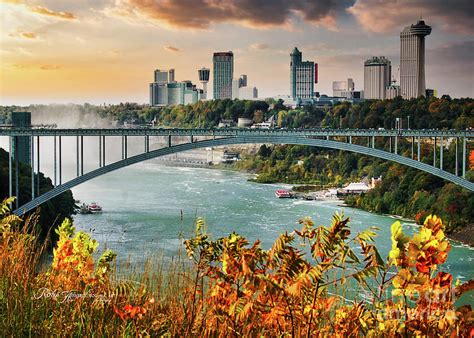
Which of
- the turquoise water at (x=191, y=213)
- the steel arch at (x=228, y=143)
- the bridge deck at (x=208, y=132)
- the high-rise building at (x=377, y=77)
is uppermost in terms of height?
the high-rise building at (x=377, y=77)

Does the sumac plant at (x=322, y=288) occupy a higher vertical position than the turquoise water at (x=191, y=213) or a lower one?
higher

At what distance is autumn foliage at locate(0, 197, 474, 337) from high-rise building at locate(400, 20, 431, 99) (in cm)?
5596

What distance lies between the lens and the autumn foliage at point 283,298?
5.52 feet

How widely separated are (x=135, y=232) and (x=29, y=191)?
218 centimetres

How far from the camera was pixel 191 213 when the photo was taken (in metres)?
17.1

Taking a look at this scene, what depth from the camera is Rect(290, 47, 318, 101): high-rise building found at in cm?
5759

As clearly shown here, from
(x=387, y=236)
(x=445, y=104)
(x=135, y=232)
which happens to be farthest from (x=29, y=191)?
(x=445, y=104)

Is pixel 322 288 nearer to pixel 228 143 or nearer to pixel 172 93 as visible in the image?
pixel 228 143

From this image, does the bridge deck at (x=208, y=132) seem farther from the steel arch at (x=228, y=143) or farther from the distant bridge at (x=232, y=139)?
the steel arch at (x=228, y=143)

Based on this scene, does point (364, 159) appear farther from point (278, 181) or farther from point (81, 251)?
point (81, 251)

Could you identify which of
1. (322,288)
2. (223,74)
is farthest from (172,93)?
(322,288)

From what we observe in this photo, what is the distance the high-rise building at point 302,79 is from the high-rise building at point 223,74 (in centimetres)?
512

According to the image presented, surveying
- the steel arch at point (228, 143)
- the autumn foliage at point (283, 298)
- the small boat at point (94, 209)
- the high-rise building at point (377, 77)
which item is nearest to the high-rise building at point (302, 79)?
the high-rise building at point (377, 77)

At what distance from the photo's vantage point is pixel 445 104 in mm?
24141
